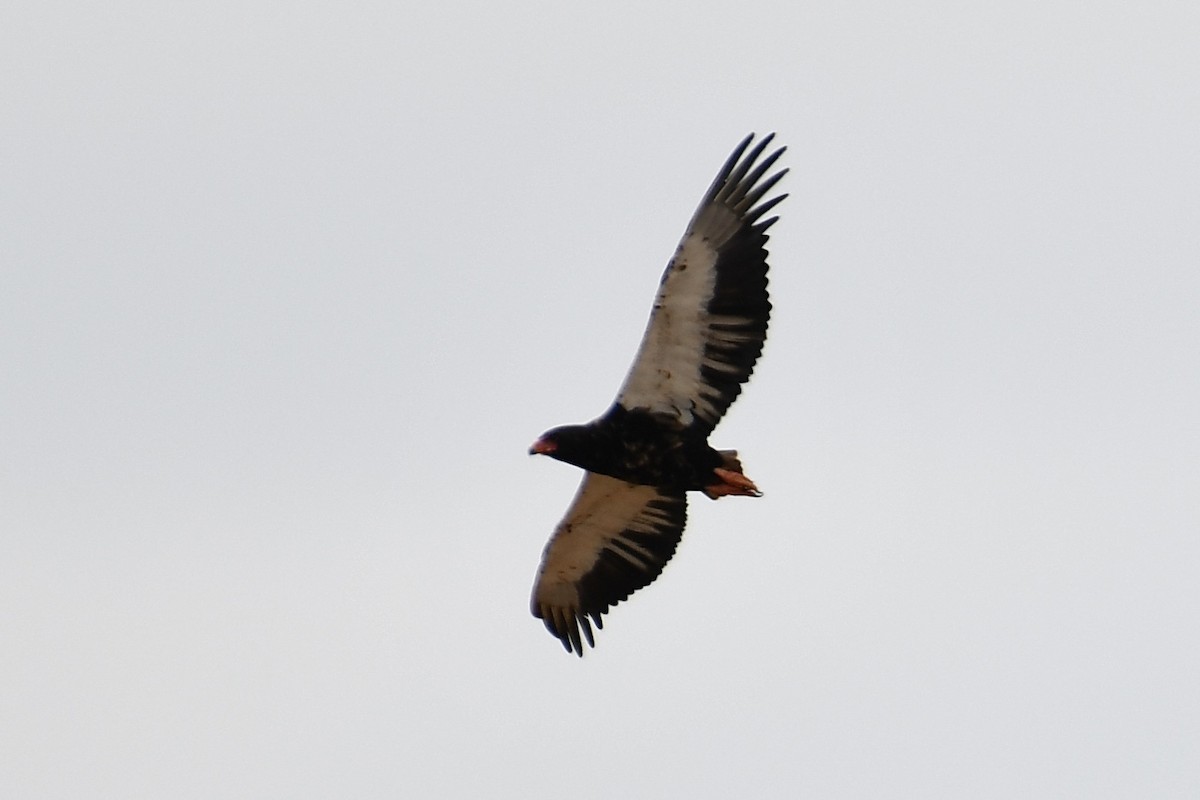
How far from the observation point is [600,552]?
87.5 ft

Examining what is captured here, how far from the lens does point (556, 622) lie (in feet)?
88.6

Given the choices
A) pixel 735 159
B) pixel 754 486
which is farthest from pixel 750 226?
pixel 754 486

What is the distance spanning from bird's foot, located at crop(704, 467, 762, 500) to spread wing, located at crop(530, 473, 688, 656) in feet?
6.17

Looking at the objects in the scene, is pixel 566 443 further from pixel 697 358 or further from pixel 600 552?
pixel 600 552

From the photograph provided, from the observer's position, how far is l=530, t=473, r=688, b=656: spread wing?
26.2 meters

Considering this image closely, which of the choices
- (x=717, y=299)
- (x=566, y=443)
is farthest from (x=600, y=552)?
(x=717, y=299)

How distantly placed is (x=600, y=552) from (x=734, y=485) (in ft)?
9.60

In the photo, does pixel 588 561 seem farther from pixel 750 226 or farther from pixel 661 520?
pixel 750 226

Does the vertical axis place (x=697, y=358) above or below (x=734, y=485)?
above

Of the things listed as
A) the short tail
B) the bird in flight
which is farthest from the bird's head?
the short tail

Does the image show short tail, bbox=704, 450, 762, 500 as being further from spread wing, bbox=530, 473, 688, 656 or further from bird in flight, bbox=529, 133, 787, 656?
spread wing, bbox=530, 473, 688, 656

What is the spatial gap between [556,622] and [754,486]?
12.6ft

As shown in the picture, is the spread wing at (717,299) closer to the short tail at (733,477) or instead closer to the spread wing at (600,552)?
the short tail at (733,477)

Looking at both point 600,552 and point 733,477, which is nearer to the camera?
point 733,477
